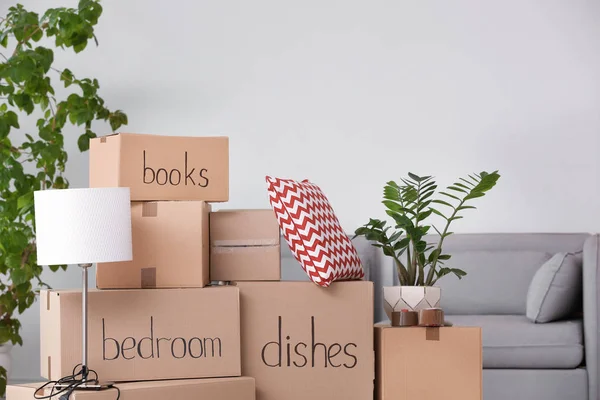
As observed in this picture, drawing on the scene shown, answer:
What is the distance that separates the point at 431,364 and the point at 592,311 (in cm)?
128

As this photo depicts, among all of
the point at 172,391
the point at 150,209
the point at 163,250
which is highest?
the point at 150,209

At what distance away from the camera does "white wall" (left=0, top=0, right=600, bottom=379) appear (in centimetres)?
399

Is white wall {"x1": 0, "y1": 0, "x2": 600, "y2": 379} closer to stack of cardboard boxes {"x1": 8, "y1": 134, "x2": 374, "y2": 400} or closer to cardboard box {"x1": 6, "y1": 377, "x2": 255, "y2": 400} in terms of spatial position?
stack of cardboard boxes {"x1": 8, "y1": 134, "x2": 374, "y2": 400}

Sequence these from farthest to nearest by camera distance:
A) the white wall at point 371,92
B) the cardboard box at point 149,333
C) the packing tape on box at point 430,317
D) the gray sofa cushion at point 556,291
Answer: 1. the white wall at point 371,92
2. the gray sofa cushion at point 556,291
3. the packing tape on box at point 430,317
4. the cardboard box at point 149,333

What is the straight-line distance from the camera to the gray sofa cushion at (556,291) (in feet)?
10.8

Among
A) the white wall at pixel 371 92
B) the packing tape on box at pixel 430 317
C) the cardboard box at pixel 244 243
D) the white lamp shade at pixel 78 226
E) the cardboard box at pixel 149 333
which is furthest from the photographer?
the white wall at pixel 371 92

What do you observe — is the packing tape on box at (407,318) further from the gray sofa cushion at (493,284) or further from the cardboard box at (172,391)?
the gray sofa cushion at (493,284)

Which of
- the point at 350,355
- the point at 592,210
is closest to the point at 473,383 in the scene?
the point at 350,355

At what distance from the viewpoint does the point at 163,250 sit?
7.32ft

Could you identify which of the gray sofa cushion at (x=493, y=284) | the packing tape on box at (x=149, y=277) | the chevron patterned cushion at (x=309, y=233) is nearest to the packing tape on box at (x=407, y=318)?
the chevron patterned cushion at (x=309, y=233)

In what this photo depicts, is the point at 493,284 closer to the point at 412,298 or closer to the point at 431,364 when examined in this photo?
the point at 412,298

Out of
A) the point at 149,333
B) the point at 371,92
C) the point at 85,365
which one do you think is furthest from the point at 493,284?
the point at 85,365

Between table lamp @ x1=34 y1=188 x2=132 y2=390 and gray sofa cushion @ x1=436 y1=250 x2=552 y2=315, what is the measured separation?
212 cm

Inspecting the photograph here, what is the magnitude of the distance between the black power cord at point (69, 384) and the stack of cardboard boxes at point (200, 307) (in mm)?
52
